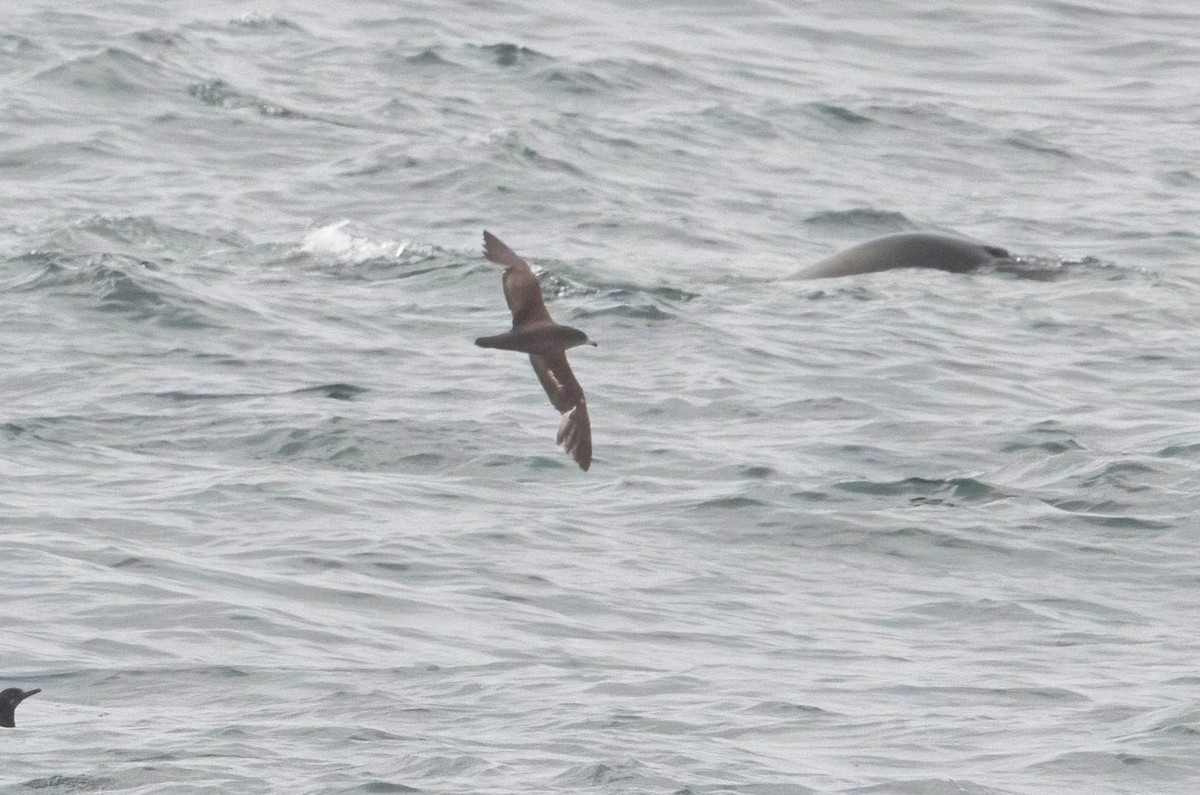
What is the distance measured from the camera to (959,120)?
2653 cm

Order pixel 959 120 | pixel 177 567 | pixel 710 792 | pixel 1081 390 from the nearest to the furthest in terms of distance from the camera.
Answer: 1. pixel 710 792
2. pixel 177 567
3. pixel 1081 390
4. pixel 959 120

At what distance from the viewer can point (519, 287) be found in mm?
9266

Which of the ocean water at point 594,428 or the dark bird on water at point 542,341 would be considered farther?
the ocean water at point 594,428

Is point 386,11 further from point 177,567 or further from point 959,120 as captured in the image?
point 177,567

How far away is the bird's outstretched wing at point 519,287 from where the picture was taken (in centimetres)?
920

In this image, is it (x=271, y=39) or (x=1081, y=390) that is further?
(x=271, y=39)

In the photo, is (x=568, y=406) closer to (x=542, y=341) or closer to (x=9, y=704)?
(x=542, y=341)

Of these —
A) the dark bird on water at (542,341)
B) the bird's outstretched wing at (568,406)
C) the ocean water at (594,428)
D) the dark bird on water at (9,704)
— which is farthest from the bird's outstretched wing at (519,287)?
the dark bird on water at (9,704)

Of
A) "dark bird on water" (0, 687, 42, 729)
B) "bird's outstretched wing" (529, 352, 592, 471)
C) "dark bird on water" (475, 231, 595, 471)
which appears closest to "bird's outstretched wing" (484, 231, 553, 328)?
"dark bird on water" (475, 231, 595, 471)

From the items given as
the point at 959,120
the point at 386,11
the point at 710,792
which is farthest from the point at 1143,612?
the point at 386,11

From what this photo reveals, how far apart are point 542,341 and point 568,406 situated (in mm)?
761

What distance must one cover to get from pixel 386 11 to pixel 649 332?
13.5 m

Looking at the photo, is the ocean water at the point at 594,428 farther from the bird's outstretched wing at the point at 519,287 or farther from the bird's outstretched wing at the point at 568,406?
the bird's outstretched wing at the point at 519,287

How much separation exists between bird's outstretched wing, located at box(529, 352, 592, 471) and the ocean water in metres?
1.27
